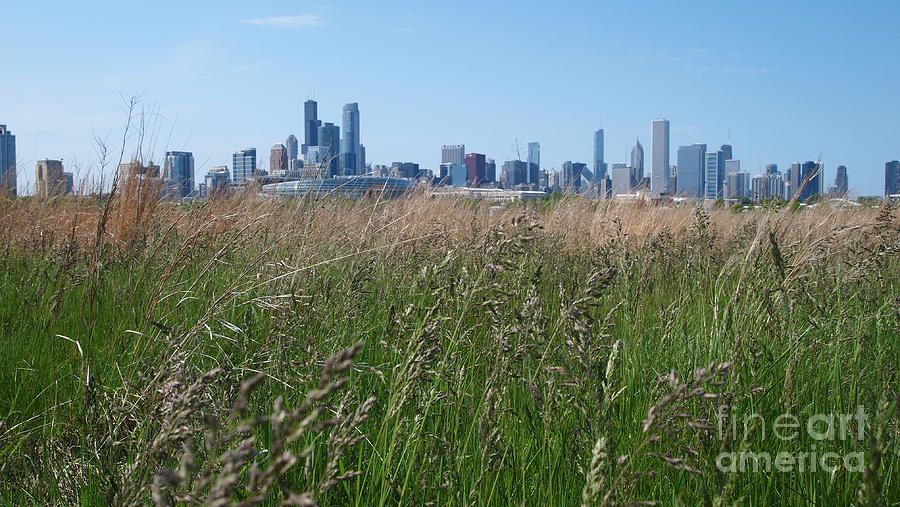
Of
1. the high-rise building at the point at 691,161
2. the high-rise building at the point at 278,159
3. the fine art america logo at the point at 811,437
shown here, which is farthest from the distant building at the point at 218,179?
the high-rise building at the point at 691,161

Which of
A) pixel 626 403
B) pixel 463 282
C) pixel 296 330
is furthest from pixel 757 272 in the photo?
pixel 296 330

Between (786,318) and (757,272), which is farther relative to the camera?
(786,318)

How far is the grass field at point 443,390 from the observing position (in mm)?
1095

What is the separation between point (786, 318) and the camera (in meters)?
2.34

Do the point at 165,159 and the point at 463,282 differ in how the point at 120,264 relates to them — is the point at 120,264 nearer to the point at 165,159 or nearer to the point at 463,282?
the point at 165,159

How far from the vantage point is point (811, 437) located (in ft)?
5.90

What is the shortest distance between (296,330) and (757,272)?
1.52m

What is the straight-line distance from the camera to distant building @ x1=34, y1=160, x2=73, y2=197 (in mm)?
7838

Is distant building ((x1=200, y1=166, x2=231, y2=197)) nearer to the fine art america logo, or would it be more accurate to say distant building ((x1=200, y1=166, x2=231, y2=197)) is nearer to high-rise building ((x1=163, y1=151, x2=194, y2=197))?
high-rise building ((x1=163, y1=151, x2=194, y2=197))

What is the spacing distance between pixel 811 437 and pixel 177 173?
6.89m

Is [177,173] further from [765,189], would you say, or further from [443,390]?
[443,390]

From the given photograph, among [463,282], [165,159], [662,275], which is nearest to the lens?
[463,282]

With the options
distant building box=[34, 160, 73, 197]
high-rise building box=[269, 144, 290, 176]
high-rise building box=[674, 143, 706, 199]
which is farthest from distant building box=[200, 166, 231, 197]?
high-rise building box=[674, 143, 706, 199]

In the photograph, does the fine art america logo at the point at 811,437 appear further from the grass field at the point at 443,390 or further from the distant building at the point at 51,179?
the distant building at the point at 51,179
